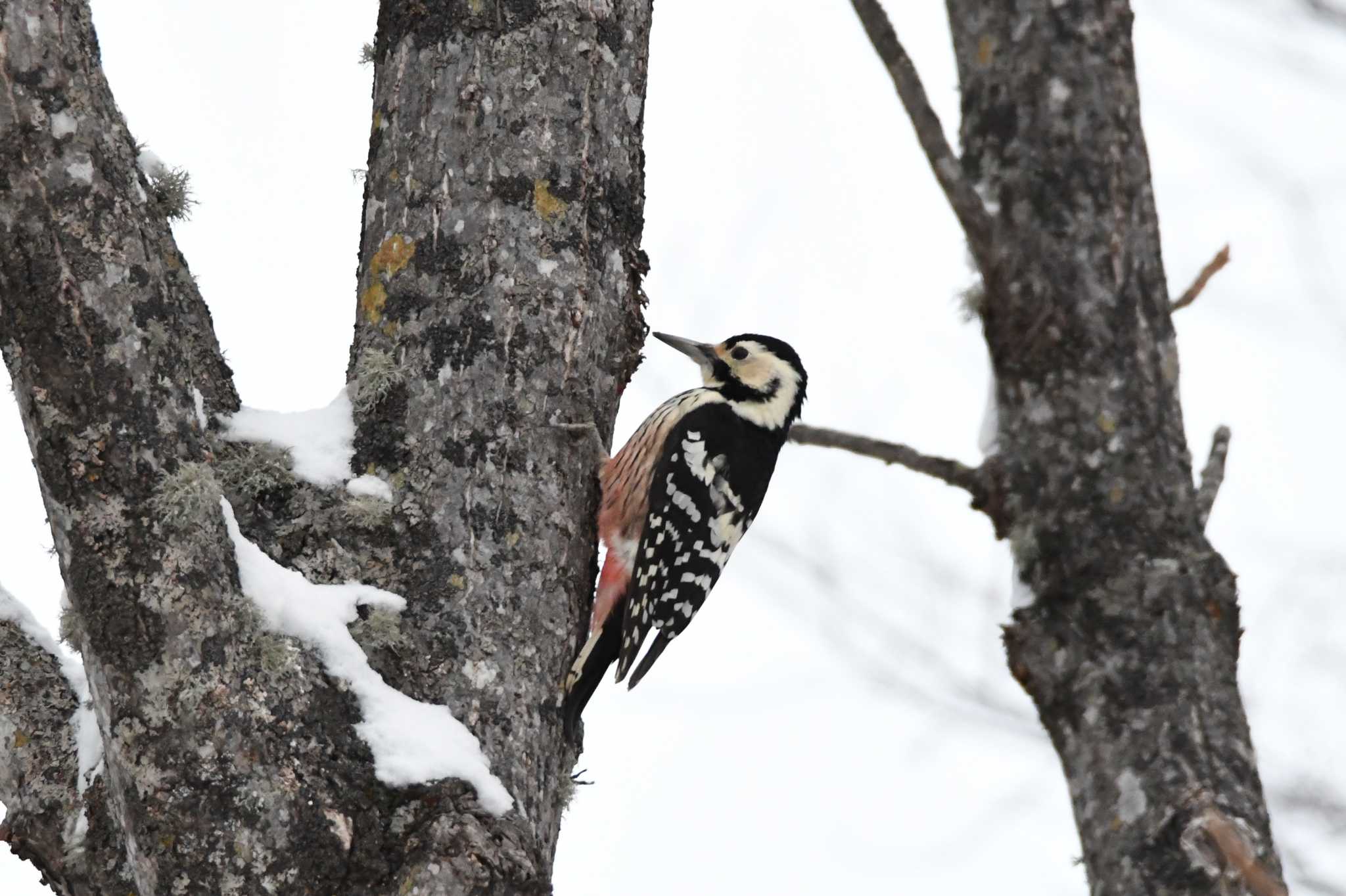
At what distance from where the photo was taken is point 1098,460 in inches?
69.7

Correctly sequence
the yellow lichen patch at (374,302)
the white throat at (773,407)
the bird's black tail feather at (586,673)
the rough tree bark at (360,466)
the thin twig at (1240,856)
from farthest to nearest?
the white throat at (773,407) → the yellow lichen patch at (374,302) → the bird's black tail feather at (586,673) → the rough tree bark at (360,466) → the thin twig at (1240,856)

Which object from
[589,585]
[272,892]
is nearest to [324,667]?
[272,892]

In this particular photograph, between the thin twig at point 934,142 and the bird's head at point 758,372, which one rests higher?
the bird's head at point 758,372

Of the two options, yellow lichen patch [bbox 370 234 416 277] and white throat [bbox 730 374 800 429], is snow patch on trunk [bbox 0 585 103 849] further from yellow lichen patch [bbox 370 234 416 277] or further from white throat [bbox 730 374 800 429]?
white throat [bbox 730 374 800 429]

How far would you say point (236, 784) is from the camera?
8.07ft

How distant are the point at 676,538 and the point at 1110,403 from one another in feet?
8.90

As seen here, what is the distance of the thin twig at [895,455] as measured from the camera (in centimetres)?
183

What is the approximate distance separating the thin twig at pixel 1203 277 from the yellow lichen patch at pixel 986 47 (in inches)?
16.2

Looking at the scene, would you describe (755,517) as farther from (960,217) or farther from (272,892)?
(960,217)

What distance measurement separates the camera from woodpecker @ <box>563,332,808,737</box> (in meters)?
3.95

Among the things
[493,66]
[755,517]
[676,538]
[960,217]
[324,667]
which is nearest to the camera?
[960,217]

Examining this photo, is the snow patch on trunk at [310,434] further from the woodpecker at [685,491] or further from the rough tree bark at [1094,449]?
the rough tree bark at [1094,449]

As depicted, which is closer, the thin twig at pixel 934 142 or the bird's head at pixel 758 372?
the thin twig at pixel 934 142

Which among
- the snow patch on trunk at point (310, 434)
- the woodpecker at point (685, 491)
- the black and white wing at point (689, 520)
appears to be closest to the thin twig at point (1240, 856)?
the woodpecker at point (685, 491)
